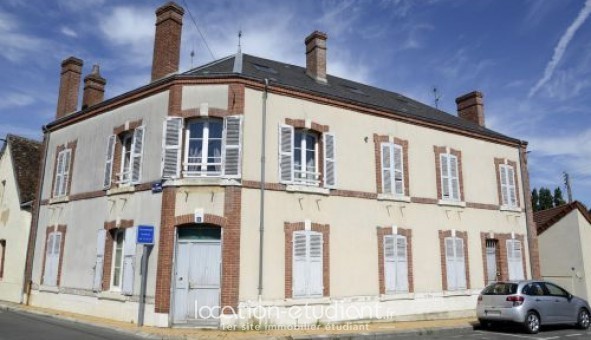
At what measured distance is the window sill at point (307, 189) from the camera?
42.1 ft

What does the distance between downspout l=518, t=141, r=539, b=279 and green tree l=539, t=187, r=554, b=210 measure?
32989 mm

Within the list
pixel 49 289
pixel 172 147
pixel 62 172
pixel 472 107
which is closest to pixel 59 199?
pixel 62 172

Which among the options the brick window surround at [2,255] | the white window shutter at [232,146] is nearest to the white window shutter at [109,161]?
the white window shutter at [232,146]

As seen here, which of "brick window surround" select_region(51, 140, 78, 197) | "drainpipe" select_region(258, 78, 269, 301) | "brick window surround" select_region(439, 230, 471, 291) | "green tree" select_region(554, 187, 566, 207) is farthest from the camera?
"green tree" select_region(554, 187, 566, 207)

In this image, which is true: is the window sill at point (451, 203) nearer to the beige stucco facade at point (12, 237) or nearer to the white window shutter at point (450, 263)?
the white window shutter at point (450, 263)

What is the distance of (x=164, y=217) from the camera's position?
12047 millimetres

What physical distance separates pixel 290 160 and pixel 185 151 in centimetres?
284

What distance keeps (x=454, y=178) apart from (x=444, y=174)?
51cm

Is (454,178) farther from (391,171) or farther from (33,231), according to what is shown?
(33,231)

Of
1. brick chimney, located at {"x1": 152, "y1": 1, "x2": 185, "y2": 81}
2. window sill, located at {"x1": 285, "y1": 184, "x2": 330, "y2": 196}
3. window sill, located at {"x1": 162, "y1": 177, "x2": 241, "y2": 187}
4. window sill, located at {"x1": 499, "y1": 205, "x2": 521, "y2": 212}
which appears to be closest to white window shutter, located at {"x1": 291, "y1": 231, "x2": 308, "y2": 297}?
window sill, located at {"x1": 285, "y1": 184, "x2": 330, "y2": 196}

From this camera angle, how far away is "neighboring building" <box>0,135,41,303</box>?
17359 mm

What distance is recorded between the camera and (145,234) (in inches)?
468

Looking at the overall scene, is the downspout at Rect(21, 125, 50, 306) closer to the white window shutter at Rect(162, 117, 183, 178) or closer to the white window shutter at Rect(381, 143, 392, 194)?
the white window shutter at Rect(162, 117, 183, 178)

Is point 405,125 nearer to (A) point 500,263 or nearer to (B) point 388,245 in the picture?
(B) point 388,245
